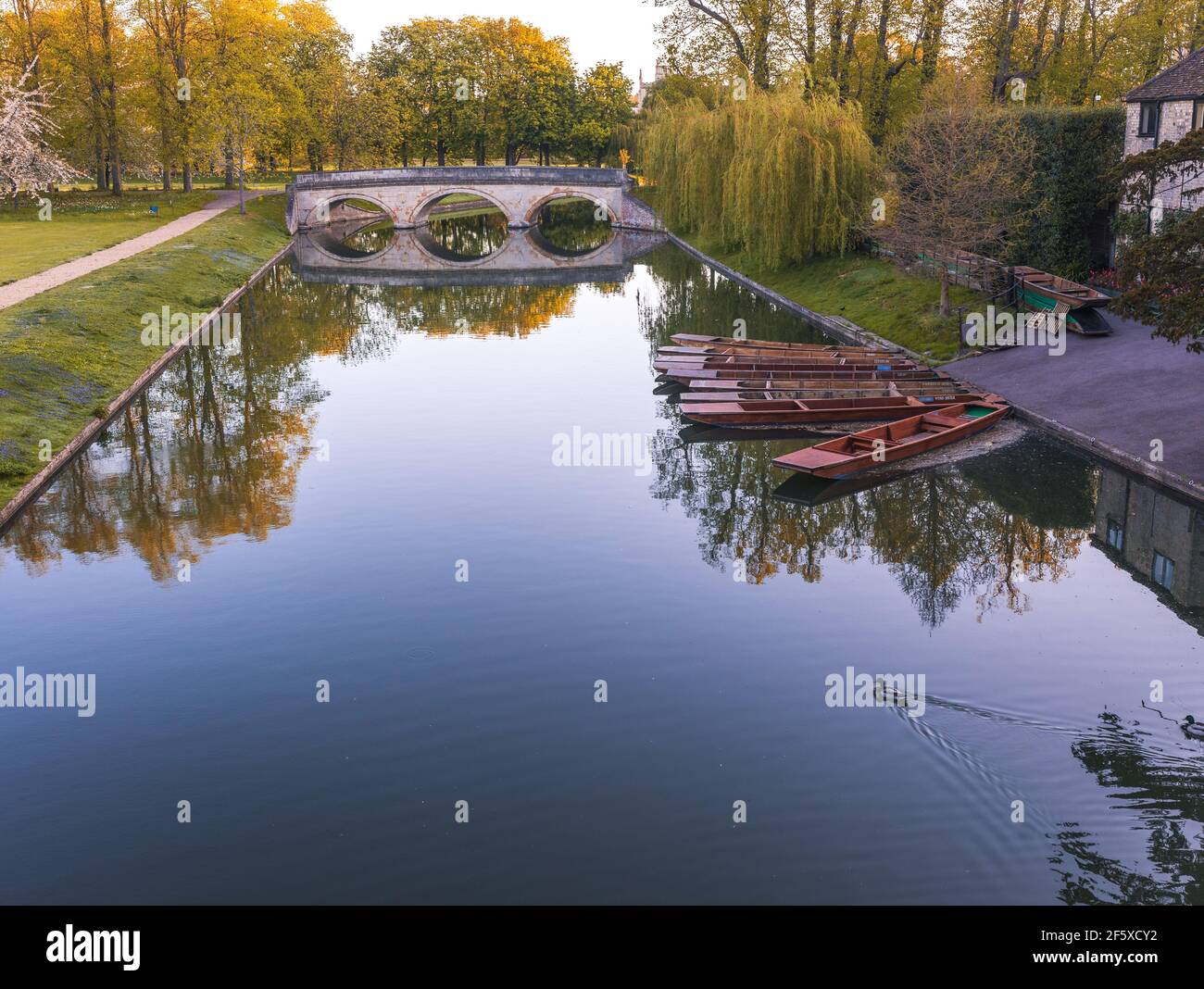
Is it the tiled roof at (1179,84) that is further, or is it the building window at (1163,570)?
the tiled roof at (1179,84)

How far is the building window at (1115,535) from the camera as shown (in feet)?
67.9

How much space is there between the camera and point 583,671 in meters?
15.9

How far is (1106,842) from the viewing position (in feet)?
39.6

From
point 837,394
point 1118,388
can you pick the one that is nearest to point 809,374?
point 837,394

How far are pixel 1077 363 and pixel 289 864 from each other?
81.5 feet

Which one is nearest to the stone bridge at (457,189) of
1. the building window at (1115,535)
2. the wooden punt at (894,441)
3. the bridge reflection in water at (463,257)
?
the bridge reflection in water at (463,257)

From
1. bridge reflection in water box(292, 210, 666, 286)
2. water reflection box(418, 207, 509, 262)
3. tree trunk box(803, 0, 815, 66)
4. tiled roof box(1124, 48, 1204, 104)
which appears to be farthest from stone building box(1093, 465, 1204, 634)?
water reflection box(418, 207, 509, 262)

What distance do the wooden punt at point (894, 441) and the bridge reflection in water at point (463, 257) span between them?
107ft

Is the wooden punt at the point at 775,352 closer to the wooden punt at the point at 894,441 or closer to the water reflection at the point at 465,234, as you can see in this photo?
the wooden punt at the point at 894,441
